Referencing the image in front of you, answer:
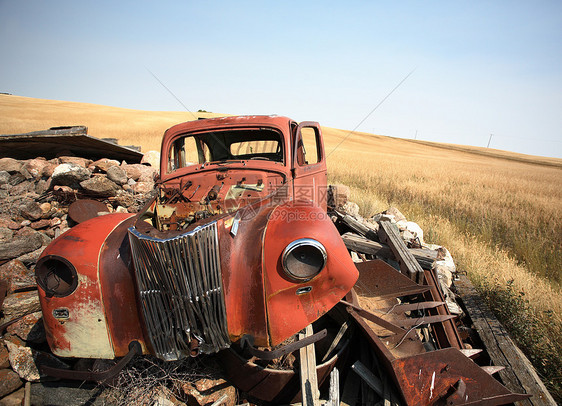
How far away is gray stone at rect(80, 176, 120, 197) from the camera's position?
5.24 m

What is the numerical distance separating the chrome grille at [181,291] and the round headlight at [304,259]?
1.59ft

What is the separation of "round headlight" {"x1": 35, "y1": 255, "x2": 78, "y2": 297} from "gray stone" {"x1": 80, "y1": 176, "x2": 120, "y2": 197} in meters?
3.53

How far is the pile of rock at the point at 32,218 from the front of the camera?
2.62 meters

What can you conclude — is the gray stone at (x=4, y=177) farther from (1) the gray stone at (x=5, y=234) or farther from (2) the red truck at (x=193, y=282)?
(2) the red truck at (x=193, y=282)

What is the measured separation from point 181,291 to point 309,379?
1126mm

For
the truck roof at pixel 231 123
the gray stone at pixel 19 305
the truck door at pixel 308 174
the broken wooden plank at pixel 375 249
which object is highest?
the truck roof at pixel 231 123

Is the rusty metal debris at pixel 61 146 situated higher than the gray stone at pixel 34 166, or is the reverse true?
the rusty metal debris at pixel 61 146

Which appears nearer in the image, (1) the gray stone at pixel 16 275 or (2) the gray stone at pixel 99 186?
(1) the gray stone at pixel 16 275

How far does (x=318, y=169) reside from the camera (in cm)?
445

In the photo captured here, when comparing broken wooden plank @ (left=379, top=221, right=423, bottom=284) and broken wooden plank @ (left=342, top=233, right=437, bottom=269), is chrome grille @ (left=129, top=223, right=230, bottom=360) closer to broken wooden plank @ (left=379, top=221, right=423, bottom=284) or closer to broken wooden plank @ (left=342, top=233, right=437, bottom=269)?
broken wooden plank @ (left=379, top=221, right=423, bottom=284)

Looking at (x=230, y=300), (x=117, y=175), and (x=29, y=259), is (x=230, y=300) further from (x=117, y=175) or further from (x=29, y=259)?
(x=117, y=175)

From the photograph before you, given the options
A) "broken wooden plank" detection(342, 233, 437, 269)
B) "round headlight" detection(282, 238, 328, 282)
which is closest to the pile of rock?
"round headlight" detection(282, 238, 328, 282)

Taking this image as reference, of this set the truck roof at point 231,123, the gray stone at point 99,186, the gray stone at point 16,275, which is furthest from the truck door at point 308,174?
the gray stone at point 99,186

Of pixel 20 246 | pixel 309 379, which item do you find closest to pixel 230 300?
pixel 309 379
